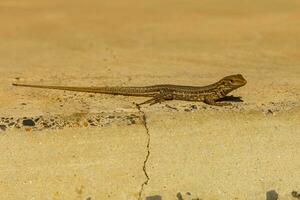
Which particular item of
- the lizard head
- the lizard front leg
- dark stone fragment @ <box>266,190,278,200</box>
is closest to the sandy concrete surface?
dark stone fragment @ <box>266,190,278,200</box>

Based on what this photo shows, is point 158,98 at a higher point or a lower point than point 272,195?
higher

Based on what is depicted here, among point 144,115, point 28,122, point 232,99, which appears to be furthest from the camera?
point 232,99

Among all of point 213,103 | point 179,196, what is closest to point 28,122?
point 179,196

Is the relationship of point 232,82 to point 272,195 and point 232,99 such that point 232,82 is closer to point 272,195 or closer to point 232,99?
point 232,99

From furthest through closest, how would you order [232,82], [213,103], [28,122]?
1. [232,82]
2. [213,103]
3. [28,122]

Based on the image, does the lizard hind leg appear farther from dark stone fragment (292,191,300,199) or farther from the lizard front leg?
dark stone fragment (292,191,300,199)

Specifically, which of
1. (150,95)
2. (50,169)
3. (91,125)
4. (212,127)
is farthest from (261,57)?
(50,169)

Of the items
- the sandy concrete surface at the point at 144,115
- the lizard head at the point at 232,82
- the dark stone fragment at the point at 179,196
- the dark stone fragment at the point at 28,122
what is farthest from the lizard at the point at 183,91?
the dark stone fragment at the point at 179,196

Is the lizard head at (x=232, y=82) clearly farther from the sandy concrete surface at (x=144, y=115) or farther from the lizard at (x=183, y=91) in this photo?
the sandy concrete surface at (x=144, y=115)
